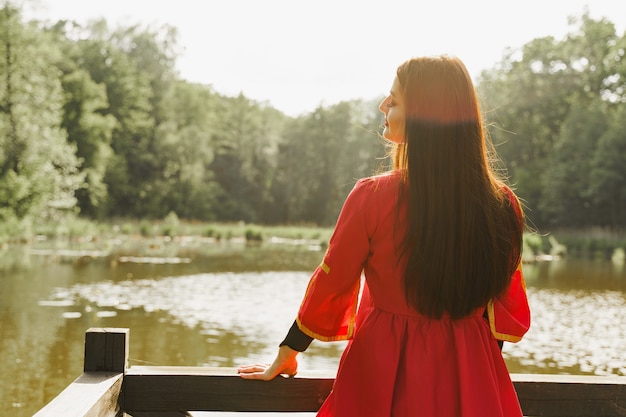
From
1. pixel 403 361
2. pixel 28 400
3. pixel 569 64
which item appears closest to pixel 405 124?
pixel 403 361

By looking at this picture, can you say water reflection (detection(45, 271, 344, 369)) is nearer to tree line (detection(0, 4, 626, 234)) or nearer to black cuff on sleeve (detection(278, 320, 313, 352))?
black cuff on sleeve (detection(278, 320, 313, 352))

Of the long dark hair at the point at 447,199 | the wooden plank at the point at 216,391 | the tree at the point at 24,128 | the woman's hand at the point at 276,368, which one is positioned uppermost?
the tree at the point at 24,128

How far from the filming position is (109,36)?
4091 centimetres

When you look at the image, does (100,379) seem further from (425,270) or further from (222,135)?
(222,135)

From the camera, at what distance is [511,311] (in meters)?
1.78

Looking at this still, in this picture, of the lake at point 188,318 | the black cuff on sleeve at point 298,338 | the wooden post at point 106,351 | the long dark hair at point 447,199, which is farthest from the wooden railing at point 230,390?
the lake at point 188,318

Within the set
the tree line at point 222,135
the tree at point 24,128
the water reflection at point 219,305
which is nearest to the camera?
the water reflection at point 219,305

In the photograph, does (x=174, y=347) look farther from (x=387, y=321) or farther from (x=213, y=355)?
(x=387, y=321)

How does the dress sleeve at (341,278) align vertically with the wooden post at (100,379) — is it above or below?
above

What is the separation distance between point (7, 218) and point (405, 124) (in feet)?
78.0

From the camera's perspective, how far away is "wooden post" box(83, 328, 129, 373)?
1.93 metres

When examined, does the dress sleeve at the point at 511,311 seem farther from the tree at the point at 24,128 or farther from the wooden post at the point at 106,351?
the tree at the point at 24,128

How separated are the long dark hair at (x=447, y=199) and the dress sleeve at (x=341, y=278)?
100 mm

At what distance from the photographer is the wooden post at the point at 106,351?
6.34ft
